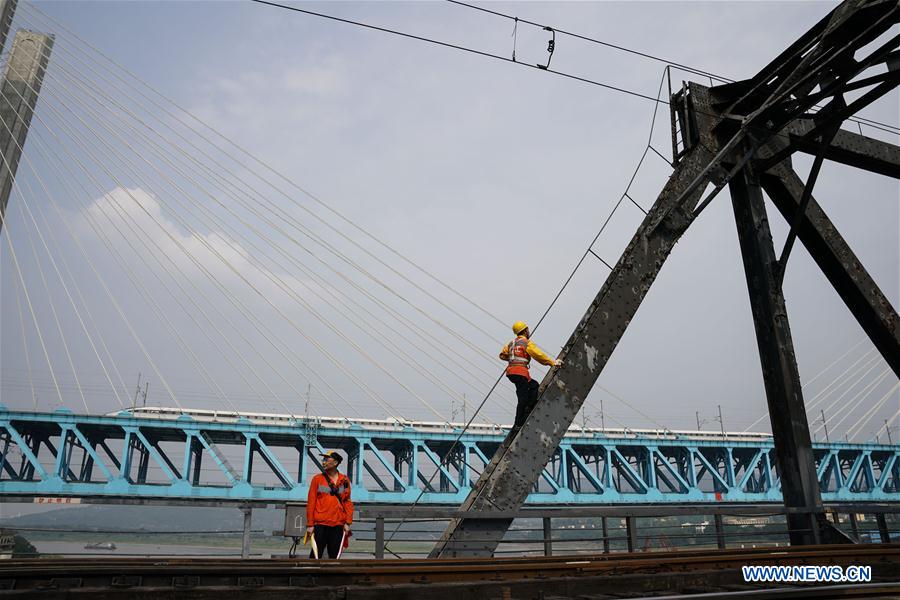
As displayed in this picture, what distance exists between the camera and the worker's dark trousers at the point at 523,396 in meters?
7.33

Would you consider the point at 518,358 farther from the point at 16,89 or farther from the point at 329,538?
the point at 16,89

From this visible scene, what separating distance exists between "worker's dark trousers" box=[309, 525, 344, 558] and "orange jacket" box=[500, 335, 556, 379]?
308cm

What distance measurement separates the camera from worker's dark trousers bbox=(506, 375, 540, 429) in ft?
24.0

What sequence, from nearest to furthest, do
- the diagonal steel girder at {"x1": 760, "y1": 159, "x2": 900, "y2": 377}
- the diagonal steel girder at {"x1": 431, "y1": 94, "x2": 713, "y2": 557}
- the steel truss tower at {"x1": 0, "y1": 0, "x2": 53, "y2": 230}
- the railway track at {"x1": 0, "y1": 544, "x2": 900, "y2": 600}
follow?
the railway track at {"x1": 0, "y1": 544, "x2": 900, "y2": 600} < the diagonal steel girder at {"x1": 431, "y1": 94, "x2": 713, "y2": 557} < the diagonal steel girder at {"x1": 760, "y1": 159, "x2": 900, "y2": 377} < the steel truss tower at {"x1": 0, "y1": 0, "x2": 53, "y2": 230}

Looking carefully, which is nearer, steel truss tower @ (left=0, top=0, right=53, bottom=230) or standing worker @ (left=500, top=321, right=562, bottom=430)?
standing worker @ (left=500, top=321, right=562, bottom=430)

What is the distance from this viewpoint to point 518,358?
24.6ft

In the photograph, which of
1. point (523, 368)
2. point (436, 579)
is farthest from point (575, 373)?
point (436, 579)

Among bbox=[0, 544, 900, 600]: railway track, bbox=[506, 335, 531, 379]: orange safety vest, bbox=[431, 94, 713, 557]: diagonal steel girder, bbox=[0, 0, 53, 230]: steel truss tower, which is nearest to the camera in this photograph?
bbox=[0, 544, 900, 600]: railway track

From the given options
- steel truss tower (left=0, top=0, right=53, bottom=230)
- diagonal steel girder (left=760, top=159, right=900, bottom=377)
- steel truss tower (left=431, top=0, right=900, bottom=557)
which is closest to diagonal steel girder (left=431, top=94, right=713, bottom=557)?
steel truss tower (left=431, top=0, right=900, bottom=557)

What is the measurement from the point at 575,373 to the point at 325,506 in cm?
375

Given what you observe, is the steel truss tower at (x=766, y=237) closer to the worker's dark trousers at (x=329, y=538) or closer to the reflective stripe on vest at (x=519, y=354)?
the reflective stripe on vest at (x=519, y=354)

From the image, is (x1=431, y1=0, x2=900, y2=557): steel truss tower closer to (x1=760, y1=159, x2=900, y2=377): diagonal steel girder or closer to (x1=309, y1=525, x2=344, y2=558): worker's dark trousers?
(x1=760, y1=159, x2=900, y2=377): diagonal steel girder

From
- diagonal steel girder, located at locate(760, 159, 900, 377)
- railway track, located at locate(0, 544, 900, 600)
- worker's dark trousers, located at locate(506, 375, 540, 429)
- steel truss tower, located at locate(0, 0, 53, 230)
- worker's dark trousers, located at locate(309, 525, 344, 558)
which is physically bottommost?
railway track, located at locate(0, 544, 900, 600)

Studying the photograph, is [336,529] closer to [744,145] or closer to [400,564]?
[400,564]
